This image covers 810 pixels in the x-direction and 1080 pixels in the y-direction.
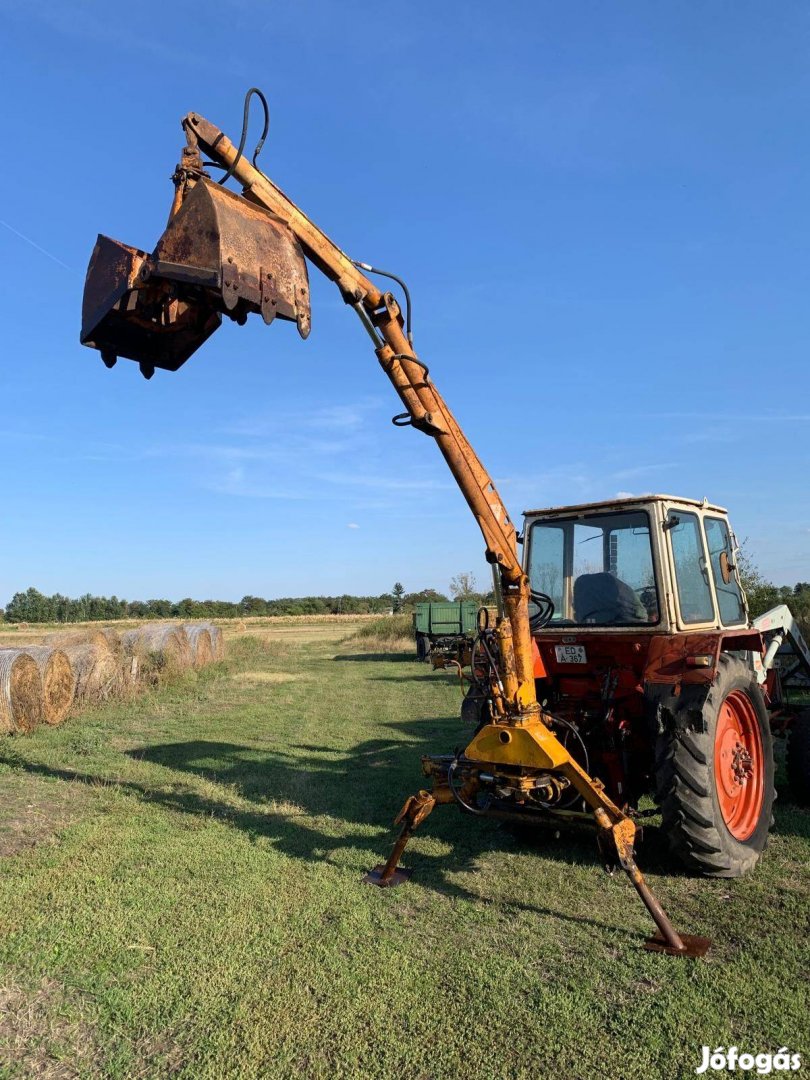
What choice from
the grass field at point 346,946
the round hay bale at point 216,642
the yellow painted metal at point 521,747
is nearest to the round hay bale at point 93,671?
the grass field at point 346,946

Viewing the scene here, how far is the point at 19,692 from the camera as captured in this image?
10.1 metres

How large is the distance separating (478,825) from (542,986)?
8.29 feet

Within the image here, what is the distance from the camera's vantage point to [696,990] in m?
3.34

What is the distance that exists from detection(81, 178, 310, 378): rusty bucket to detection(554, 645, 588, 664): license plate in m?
3.06

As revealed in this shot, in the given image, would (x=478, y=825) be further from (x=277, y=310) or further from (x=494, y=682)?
(x=277, y=310)

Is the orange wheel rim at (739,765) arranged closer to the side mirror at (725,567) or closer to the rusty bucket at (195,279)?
the side mirror at (725,567)

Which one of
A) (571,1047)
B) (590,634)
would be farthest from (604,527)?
(571,1047)

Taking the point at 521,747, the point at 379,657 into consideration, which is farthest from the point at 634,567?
the point at 379,657

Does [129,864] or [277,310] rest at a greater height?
[277,310]

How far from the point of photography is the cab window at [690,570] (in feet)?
17.9

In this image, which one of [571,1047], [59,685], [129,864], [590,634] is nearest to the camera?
[571,1047]

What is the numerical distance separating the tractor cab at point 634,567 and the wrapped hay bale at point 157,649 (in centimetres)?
1106

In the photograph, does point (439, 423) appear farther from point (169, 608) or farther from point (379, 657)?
point (169, 608)

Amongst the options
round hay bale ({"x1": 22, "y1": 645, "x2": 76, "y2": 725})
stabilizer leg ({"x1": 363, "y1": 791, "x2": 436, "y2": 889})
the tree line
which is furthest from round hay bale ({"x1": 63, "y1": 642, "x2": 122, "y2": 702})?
the tree line
